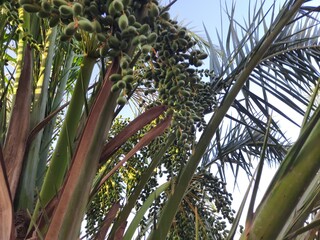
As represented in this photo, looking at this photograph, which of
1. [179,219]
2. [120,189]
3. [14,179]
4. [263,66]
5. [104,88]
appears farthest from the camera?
[120,189]

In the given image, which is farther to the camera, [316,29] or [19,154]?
[316,29]

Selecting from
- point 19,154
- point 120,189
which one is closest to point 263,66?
point 120,189

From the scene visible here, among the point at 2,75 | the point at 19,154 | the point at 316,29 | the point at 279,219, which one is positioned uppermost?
the point at 316,29

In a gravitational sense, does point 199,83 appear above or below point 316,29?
below

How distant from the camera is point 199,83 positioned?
3.54 feet

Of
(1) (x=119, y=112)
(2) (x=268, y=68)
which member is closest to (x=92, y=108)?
(1) (x=119, y=112)

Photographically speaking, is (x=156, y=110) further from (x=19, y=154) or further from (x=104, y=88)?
(x=19, y=154)

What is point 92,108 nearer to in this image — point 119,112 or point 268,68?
point 119,112

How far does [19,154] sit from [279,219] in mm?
721

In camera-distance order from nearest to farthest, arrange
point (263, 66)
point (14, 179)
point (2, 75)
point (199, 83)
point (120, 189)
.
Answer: point (199, 83) < point (14, 179) < point (2, 75) < point (263, 66) < point (120, 189)

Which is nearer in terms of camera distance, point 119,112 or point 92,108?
point 92,108

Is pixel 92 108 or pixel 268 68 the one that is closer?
pixel 92 108

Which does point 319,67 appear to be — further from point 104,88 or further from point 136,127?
point 104,88

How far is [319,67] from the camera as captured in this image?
6.93 feet
